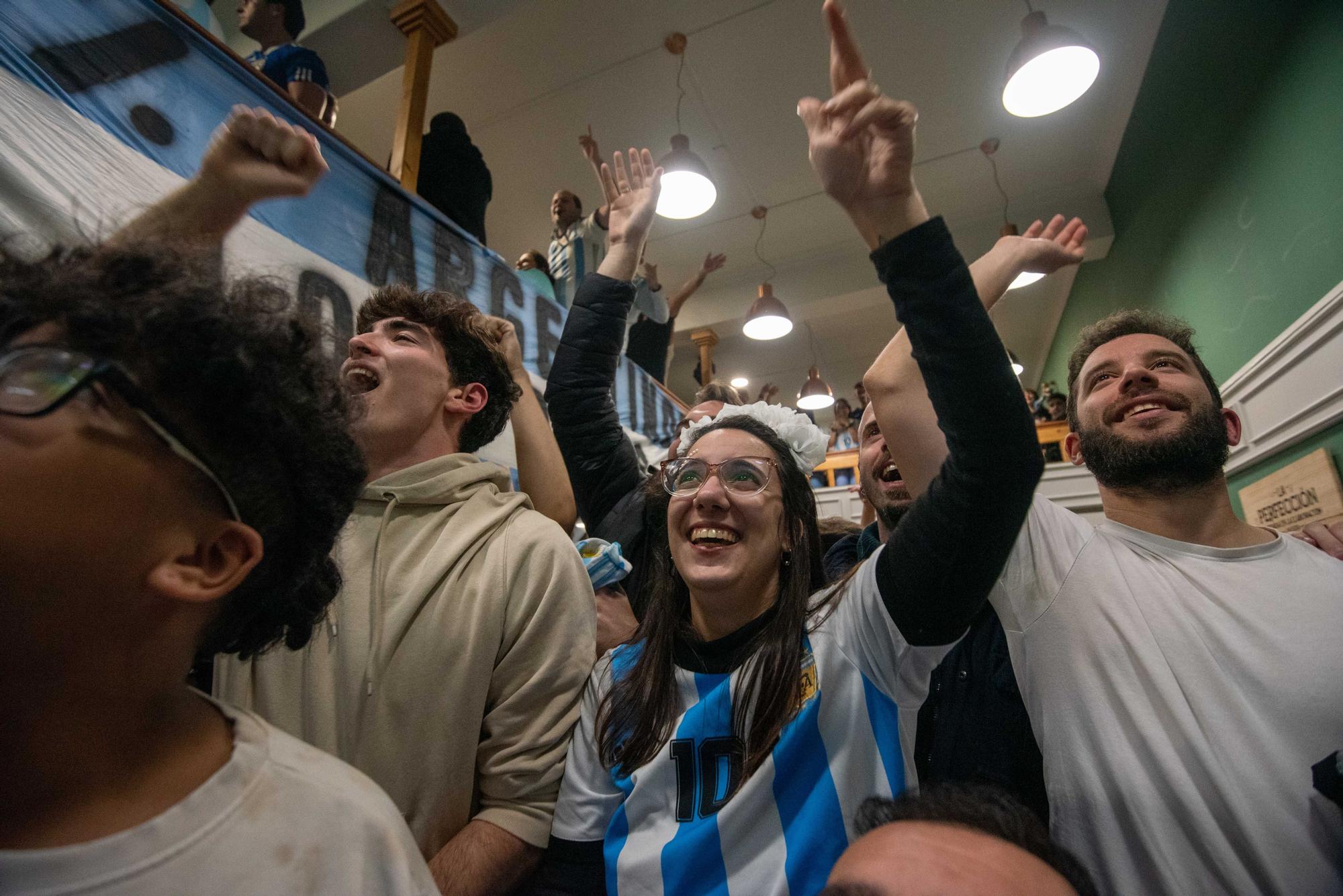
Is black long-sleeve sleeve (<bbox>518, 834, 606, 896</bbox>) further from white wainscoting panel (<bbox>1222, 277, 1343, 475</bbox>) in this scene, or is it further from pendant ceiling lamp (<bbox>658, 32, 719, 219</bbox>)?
pendant ceiling lamp (<bbox>658, 32, 719, 219</bbox>)

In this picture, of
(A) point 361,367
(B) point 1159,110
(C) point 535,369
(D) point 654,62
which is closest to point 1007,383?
(A) point 361,367

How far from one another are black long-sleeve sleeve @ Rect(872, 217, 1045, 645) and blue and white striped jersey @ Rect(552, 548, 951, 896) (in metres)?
0.11

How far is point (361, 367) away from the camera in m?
1.42

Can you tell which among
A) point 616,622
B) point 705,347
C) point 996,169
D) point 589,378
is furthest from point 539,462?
point 705,347

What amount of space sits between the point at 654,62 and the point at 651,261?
8.05 ft

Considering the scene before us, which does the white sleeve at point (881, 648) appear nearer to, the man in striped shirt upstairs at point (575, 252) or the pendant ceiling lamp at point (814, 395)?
the man in striped shirt upstairs at point (575, 252)

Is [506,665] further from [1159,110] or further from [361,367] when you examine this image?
[1159,110]

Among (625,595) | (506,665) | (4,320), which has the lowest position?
(506,665)

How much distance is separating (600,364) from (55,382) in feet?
4.52

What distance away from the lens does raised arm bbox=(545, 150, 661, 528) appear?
71.7 inches

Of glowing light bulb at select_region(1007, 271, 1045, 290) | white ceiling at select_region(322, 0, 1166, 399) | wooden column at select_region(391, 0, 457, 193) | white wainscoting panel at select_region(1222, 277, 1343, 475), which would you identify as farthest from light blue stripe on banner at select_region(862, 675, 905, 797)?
white ceiling at select_region(322, 0, 1166, 399)

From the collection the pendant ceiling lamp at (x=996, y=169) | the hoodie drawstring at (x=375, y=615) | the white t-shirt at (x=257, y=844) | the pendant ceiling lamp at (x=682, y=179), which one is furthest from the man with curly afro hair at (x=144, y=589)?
the pendant ceiling lamp at (x=996, y=169)

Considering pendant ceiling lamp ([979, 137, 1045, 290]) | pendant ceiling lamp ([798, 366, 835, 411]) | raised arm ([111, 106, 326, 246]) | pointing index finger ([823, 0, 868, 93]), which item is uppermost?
pendant ceiling lamp ([979, 137, 1045, 290])

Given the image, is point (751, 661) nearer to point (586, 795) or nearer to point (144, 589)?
point (586, 795)
